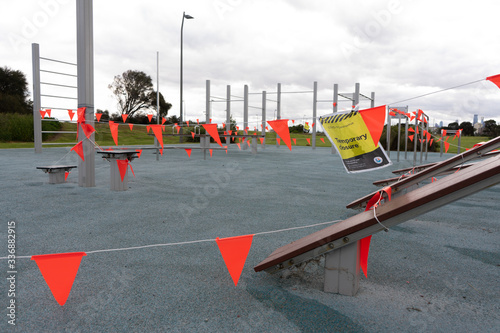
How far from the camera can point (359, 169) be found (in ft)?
9.91

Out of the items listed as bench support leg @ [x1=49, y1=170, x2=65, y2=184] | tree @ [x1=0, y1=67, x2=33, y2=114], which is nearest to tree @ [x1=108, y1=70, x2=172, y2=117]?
tree @ [x1=0, y1=67, x2=33, y2=114]

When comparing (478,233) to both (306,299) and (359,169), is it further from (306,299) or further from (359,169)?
(306,299)

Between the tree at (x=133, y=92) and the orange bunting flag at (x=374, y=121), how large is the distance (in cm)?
4101

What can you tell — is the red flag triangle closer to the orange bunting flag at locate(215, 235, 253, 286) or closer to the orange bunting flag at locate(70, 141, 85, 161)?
the orange bunting flag at locate(70, 141, 85, 161)

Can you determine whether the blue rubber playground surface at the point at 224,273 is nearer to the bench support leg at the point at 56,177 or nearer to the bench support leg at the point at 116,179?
the bench support leg at the point at 116,179

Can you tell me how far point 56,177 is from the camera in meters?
6.63

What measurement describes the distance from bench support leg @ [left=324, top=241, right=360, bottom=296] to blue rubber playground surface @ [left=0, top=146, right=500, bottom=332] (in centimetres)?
6

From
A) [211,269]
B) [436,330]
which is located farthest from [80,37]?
[436,330]

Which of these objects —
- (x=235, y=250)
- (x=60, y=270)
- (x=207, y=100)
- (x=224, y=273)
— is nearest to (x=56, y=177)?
(x=60, y=270)

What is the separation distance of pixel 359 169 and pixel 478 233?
1.91m

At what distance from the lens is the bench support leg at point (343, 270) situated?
86.4 inches

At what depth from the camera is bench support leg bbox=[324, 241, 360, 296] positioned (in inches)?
86.4

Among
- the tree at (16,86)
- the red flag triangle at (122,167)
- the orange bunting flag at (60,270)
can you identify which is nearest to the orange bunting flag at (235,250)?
the orange bunting flag at (60,270)

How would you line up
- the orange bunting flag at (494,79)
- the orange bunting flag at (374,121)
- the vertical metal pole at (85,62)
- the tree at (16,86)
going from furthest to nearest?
the tree at (16,86) < the vertical metal pole at (85,62) < the orange bunting flag at (494,79) < the orange bunting flag at (374,121)
